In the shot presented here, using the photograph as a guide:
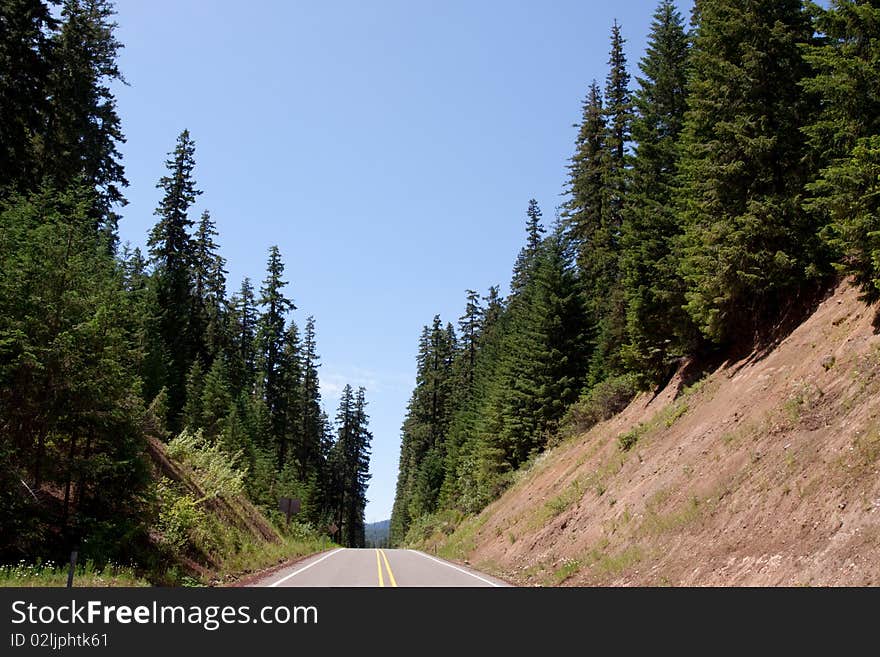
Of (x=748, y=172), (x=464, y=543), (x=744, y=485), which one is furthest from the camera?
(x=464, y=543)

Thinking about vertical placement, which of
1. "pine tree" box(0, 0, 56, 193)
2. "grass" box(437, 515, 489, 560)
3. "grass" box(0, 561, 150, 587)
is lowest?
"grass" box(437, 515, 489, 560)

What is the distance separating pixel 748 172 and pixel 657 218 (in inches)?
216

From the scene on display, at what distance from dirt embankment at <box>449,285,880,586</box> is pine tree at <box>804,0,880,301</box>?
2277 mm

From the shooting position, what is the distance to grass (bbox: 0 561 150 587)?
10.8m

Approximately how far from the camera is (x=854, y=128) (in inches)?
557

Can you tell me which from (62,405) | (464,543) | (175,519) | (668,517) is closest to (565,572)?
(668,517)

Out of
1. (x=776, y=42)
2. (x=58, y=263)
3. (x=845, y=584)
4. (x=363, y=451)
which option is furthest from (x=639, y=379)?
(x=363, y=451)

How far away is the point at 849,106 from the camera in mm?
14195

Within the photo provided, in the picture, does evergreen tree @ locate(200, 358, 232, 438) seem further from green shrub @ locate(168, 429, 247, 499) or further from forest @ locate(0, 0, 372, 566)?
green shrub @ locate(168, 429, 247, 499)

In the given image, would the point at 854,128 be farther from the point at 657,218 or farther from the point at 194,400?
the point at 194,400

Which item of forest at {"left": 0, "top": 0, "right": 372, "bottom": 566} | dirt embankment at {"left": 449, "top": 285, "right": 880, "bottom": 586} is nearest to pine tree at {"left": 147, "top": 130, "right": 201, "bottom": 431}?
forest at {"left": 0, "top": 0, "right": 372, "bottom": 566}

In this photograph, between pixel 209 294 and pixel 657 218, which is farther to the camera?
pixel 209 294

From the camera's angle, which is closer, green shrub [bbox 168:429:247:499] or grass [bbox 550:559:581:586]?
grass [bbox 550:559:581:586]
